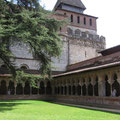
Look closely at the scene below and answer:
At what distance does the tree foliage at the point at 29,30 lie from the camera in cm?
1221

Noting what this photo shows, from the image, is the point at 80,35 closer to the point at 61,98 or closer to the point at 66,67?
the point at 66,67

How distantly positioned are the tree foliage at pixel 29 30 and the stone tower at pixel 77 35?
399 inches

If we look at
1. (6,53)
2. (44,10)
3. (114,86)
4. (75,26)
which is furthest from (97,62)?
(75,26)

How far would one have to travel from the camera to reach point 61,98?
20469mm

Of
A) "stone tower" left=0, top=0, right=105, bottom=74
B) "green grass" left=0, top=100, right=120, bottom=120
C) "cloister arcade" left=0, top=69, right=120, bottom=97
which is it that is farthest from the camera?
"stone tower" left=0, top=0, right=105, bottom=74

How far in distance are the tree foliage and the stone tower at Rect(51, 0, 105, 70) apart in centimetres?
1014

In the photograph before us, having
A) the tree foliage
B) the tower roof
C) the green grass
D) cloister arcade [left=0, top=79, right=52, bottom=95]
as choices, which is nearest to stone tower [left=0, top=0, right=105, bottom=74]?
the tower roof

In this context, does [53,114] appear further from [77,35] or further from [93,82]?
[77,35]

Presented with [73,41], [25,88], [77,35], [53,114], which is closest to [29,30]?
[53,114]

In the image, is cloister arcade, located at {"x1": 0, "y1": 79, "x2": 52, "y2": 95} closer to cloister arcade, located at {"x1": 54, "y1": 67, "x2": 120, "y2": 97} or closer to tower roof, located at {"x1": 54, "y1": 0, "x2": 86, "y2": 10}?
cloister arcade, located at {"x1": 54, "y1": 67, "x2": 120, "y2": 97}

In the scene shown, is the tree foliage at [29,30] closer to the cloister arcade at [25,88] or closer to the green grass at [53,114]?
the green grass at [53,114]

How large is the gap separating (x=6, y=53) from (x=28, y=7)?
4462 millimetres

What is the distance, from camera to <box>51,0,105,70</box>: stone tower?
2757 cm

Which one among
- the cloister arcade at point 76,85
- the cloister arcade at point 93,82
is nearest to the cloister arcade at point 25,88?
the cloister arcade at point 76,85
